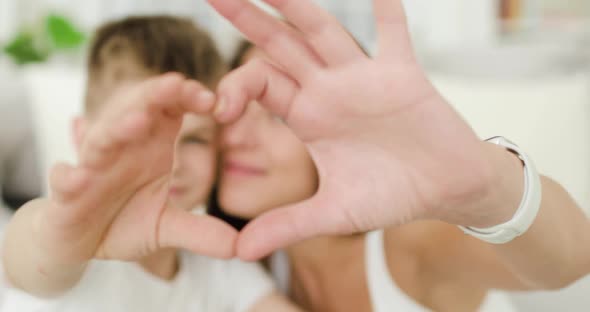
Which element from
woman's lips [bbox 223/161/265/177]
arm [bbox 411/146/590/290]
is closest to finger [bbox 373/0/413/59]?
arm [bbox 411/146/590/290]

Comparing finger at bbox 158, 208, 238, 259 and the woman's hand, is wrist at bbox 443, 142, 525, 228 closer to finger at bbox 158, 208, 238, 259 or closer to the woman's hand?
the woman's hand

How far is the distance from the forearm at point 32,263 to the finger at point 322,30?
0.22 meters

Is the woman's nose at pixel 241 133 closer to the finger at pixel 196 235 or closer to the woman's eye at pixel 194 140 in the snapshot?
the woman's eye at pixel 194 140

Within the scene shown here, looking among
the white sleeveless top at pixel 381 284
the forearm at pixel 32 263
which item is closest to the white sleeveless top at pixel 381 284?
the white sleeveless top at pixel 381 284

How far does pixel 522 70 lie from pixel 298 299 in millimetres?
669

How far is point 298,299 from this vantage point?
679 millimetres

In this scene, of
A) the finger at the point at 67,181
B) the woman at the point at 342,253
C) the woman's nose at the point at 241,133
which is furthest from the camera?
the woman's nose at the point at 241,133

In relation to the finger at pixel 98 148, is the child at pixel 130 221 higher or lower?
lower

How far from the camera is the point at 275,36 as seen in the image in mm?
364

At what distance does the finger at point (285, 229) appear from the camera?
1.29ft

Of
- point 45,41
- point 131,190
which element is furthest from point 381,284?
point 45,41

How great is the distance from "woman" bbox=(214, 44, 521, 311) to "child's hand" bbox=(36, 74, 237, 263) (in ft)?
0.61

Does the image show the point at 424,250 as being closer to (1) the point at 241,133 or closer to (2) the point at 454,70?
(1) the point at 241,133

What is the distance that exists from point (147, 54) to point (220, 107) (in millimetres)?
305
